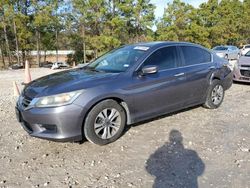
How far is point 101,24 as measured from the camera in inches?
1260

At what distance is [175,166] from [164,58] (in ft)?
7.13

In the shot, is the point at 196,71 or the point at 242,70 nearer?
the point at 196,71

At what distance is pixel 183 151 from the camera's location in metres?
4.14

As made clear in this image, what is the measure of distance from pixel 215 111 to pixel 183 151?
2.37m

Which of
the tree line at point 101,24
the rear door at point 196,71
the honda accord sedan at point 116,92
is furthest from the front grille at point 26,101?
the tree line at point 101,24

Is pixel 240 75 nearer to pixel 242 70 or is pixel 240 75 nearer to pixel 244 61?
pixel 242 70

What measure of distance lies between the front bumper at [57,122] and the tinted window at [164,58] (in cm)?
158

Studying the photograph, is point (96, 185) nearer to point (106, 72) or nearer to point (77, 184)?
point (77, 184)

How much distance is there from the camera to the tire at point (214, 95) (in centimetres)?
611

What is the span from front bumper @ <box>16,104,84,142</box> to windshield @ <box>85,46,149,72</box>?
120 cm

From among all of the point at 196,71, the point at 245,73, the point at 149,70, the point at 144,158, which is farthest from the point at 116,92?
the point at 245,73

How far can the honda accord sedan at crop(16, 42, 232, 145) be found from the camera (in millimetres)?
3979

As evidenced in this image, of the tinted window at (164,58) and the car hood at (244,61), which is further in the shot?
the car hood at (244,61)

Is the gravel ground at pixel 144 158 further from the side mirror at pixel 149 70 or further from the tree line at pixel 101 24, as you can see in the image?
the tree line at pixel 101 24
